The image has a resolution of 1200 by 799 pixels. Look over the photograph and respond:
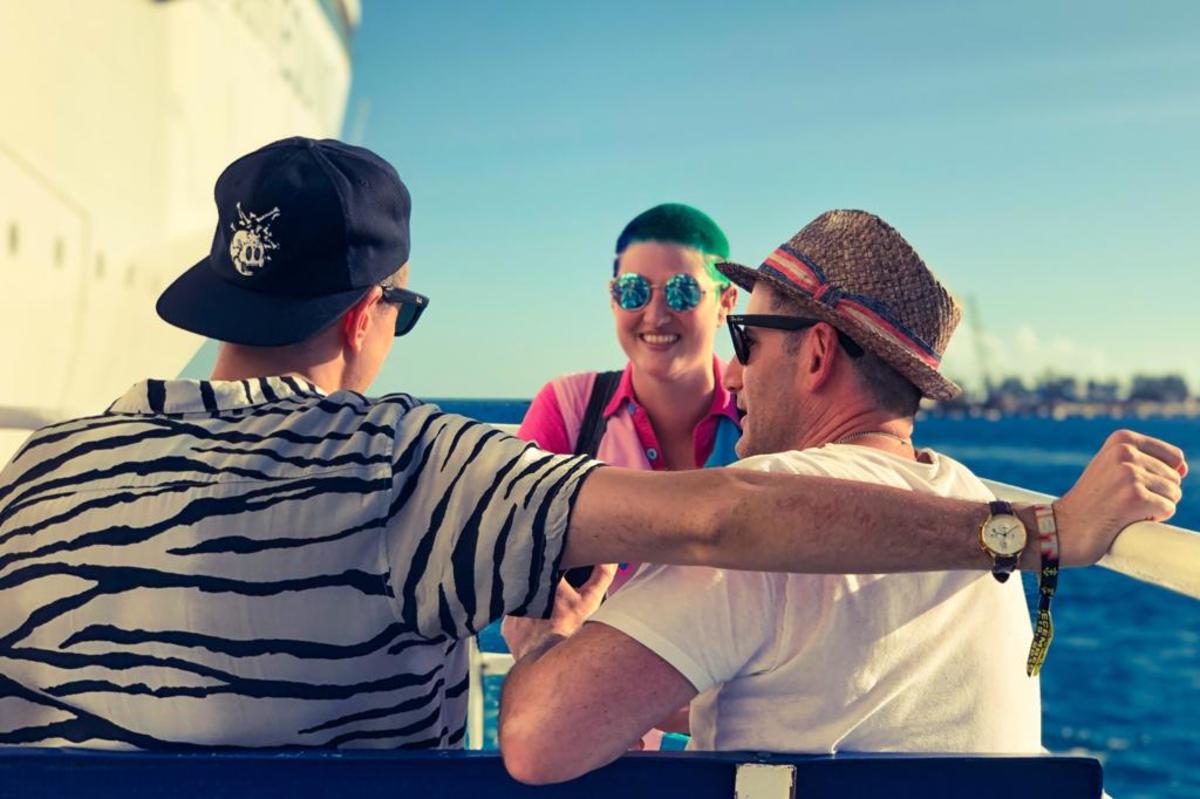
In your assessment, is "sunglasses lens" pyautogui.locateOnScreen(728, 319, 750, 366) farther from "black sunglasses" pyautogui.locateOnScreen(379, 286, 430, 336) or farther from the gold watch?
the gold watch

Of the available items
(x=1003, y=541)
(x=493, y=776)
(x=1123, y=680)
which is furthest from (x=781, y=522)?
(x=1123, y=680)

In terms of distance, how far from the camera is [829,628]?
4.88 ft

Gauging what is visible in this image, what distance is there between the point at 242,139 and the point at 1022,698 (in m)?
9.50

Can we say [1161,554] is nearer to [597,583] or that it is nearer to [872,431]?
[872,431]

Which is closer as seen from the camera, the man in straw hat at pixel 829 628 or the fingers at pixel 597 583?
the man in straw hat at pixel 829 628

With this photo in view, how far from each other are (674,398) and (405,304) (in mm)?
1856

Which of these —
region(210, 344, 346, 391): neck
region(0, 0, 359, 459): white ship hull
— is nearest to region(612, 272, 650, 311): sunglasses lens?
region(0, 0, 359, 459): white ship hull

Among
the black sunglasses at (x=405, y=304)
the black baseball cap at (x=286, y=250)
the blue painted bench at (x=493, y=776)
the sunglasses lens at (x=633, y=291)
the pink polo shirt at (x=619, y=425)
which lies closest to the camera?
the blue painted bench at (x=493, y=776)

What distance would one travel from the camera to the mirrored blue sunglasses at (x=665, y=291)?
3.50 meters

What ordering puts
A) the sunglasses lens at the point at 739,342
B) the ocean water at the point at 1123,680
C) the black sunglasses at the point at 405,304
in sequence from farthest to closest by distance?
the ocean water at the point at 1123,680
the sunglasses lens at the point at 739,342
the black sunglasses at the point at 405,304

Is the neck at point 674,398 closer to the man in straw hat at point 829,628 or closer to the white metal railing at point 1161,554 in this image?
the man in straw hat at point 829,628

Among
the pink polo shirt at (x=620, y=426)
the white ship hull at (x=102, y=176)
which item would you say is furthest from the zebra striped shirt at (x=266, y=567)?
the pink polo shirt at (x=620, y=426)

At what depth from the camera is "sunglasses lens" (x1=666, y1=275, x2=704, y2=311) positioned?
11.5 ft

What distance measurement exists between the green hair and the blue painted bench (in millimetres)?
2349
